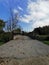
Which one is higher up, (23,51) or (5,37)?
(5,37)

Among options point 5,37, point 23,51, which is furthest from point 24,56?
point 5,37

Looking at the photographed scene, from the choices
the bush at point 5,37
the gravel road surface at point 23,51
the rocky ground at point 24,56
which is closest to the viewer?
the rocky ground at point 24,56

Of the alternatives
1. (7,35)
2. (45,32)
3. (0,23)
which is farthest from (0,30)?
(45,32)

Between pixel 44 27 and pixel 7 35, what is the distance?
24.8 meters

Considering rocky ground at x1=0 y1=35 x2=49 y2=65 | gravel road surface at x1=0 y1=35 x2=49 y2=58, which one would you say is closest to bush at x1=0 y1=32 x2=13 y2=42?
gravel road surface at x1=0 y1=35 x2=49 y2=58

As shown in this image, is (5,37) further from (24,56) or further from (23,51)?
(24,56)

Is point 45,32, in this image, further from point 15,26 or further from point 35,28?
point 15,26

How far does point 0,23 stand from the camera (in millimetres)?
45719

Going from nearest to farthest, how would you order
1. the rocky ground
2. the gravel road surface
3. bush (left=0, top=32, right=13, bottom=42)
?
the rocky ground < the gravel road surface < bush (left=0, top=32, right=13, bottom=42)

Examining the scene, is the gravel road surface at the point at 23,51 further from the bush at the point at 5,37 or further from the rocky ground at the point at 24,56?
the bush at the point at 5,37

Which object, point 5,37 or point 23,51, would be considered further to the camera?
point 5,37

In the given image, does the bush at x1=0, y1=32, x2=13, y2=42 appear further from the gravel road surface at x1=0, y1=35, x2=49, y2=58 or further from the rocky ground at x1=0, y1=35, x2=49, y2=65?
the rocky ground at x1=0, y1=35, x2=49, y2=65

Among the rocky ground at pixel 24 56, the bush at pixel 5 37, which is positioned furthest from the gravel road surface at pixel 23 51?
the bush at pixel 5 37

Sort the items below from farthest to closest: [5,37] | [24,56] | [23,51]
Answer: [5,37], [23,51], [24,56]
